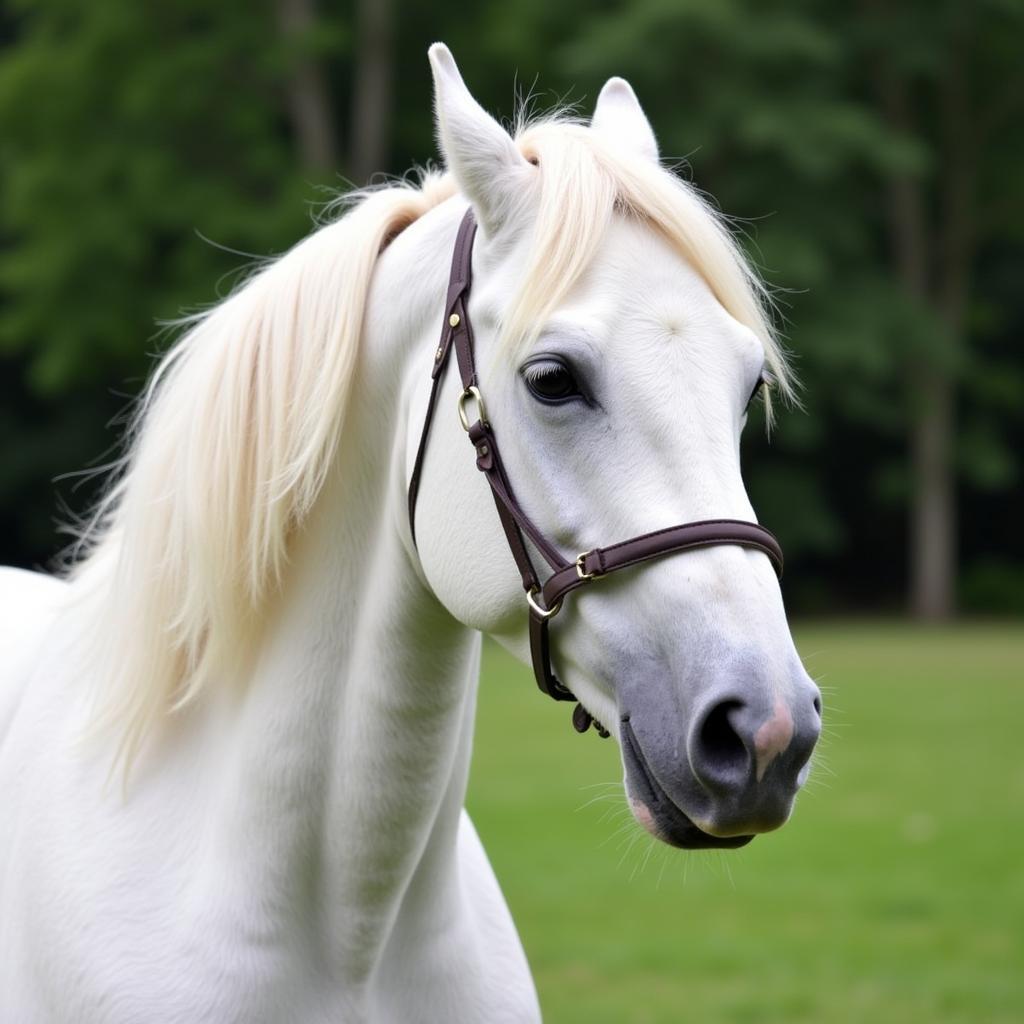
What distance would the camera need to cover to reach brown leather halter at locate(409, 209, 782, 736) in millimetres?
1937

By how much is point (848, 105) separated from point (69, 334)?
13.5 metres

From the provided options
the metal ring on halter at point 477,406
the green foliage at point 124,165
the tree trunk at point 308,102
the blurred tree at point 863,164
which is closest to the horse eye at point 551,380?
the metal ring on halter at point 477,406

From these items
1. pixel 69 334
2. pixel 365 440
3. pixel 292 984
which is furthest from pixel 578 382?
pixel 69 334

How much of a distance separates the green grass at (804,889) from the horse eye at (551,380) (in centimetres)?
68

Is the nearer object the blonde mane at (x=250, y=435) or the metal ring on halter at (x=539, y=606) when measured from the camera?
the metal ring on halter at (x=539, y=606)

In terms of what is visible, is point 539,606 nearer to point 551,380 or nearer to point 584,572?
point 584,572

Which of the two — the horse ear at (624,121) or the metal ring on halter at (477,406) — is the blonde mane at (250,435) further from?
the metal ring on halter at (477,406)

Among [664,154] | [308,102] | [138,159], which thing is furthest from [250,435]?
[308,102]

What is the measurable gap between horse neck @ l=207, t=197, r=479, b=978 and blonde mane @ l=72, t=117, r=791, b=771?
2.4 inches

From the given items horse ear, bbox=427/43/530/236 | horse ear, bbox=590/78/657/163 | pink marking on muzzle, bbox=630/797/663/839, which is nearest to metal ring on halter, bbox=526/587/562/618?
pink marking on muzzle, bbox=630/797/663/839

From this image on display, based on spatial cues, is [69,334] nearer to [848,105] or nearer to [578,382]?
[848,105]

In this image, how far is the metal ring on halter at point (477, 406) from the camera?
214cm

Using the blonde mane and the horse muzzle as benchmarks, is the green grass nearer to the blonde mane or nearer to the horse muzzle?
the horse muzzle

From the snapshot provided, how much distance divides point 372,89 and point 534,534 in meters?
23.7
